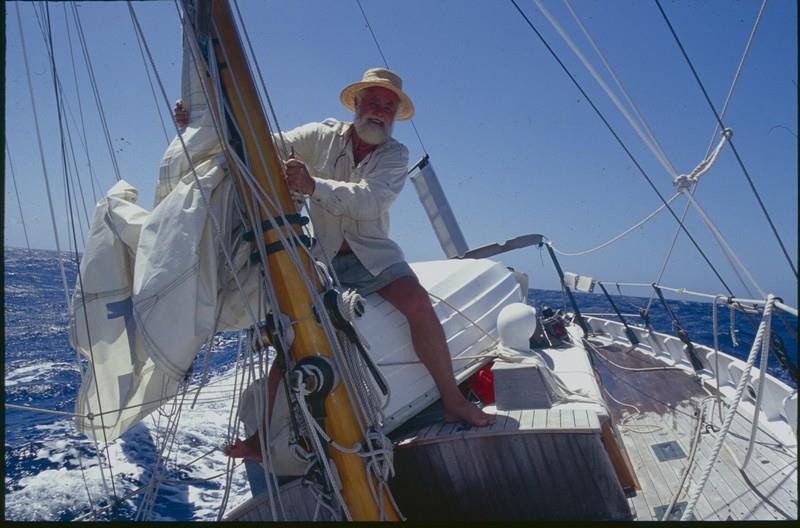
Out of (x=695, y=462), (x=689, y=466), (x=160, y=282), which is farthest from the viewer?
(x=695, y=462)

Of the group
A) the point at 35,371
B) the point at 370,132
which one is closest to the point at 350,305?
the point at 370,132

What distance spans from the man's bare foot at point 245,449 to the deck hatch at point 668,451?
324 centimetres

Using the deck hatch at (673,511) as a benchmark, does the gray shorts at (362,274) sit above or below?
above

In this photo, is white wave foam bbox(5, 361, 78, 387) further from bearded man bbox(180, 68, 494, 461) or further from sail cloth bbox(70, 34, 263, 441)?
bearded man bbox(180, 68, 494, 461)

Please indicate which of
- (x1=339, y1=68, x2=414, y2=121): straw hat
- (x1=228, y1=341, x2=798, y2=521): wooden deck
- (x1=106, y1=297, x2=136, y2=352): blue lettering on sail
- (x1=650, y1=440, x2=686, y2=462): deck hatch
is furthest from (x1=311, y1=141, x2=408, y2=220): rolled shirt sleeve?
(x1=650, y1=440, x2=686, y2=462): deck hatch

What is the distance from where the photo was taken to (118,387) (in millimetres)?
2639

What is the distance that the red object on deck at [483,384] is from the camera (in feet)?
11.8

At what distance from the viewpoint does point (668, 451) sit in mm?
4133

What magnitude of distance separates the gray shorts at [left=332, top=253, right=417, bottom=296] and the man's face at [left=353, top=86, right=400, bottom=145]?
0.79m

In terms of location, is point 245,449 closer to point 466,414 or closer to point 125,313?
point 125,313

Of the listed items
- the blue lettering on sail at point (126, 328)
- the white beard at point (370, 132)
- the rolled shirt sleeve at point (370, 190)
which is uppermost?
the white beard at point (370, 132)

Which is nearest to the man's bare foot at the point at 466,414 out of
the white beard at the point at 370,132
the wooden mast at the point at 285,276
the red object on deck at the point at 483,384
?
the red object on deck at the point at 483,384

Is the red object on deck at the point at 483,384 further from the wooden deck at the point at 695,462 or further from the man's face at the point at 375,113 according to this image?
the man's face at the point at 375,113

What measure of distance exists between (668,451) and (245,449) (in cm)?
351
